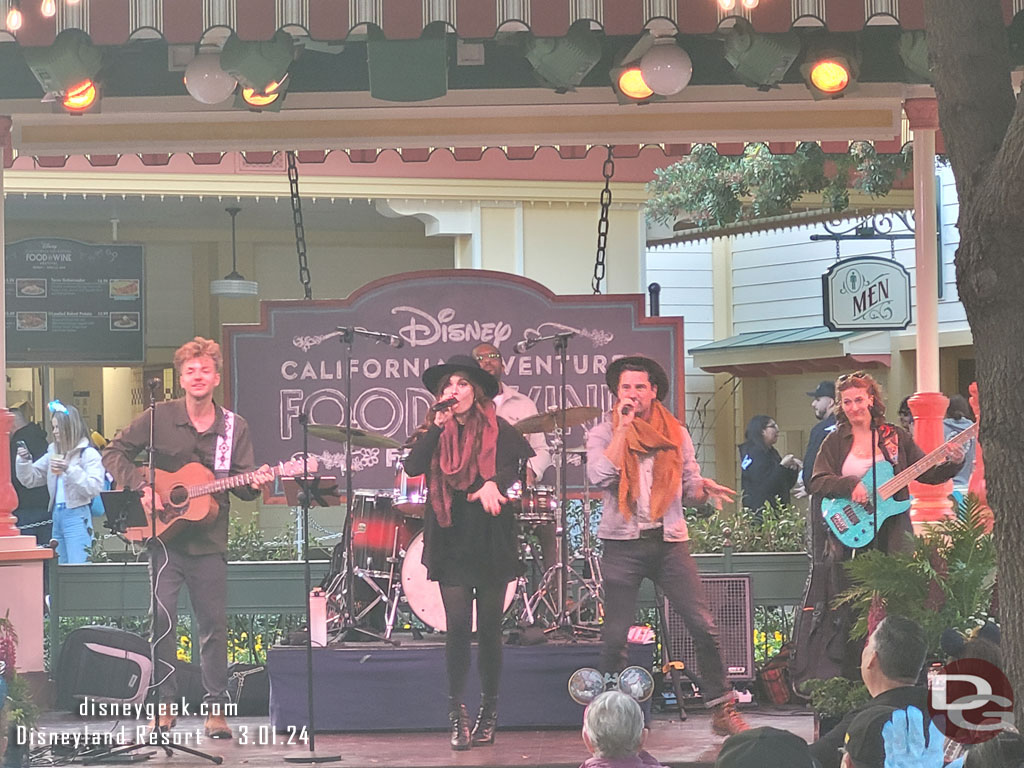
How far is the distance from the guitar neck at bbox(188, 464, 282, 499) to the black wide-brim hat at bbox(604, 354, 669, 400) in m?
1.91

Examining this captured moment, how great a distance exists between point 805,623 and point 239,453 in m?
3.29

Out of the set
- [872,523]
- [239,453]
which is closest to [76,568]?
[239,453]

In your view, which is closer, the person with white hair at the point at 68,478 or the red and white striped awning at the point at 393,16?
the red and white striped awning at the point at 393,16

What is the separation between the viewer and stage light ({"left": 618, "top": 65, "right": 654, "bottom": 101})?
830 cm

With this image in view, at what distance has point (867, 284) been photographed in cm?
1404

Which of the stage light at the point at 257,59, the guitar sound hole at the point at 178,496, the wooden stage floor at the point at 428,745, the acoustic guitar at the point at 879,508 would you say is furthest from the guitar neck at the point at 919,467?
the stage light at the point at 257,59

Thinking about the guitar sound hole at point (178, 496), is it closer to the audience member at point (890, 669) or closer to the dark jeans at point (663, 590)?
the dark jeans at point (663, 590)

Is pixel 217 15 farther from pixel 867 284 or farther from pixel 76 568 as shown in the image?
pixel 867 284

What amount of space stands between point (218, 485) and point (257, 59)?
2.25m

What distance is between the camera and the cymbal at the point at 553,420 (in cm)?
898

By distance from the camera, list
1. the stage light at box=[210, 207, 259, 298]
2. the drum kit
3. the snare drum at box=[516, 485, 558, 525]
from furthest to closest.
→ the stage light at box=[210, 207, 259, 298] < the snare drum at box=[516, 485, 558, 525] < the drum kit

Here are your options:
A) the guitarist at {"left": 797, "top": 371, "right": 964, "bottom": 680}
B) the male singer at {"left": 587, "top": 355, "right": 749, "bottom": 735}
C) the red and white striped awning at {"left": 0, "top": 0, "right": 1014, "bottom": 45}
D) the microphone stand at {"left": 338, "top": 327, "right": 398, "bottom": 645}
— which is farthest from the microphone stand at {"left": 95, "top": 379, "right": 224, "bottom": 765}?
the guitarist at {"left": 797, "top": 371, "right": 964, "bottom": 680}

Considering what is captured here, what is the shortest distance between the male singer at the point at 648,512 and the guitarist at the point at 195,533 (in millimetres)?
1862

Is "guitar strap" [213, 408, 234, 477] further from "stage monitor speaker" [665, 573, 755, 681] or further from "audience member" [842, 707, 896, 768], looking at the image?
"audience member" [842, 707, 896, 768]
